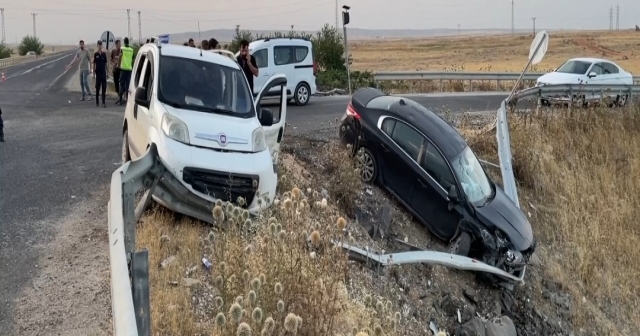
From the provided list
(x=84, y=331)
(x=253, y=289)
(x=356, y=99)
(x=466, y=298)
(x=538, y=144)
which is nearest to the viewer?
(x=253, y=289)

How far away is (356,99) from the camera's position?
11.8 m

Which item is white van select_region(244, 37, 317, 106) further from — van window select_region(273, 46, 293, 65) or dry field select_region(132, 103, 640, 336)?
dry field select_region(132, 103, 640, 336)

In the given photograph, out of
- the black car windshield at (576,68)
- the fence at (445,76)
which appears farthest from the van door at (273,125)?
the fence at (445,76)

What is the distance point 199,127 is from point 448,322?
4.36 m

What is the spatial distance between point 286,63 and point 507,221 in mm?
11522

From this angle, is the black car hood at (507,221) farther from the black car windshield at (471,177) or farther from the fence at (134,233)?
the fence at (134,233)

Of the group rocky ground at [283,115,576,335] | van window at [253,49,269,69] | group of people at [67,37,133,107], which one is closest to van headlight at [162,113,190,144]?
rocky ground at [283,115,576,335]

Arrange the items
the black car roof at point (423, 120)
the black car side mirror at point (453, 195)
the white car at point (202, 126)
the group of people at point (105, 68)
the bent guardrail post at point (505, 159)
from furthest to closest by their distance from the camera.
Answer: the group of people at point (105, 68) < the bent guardrail post at point (505, 159) < the black car roof at point (423, 120) < the black car side mirror at point (453, 195) < the white car at point (202, 126)

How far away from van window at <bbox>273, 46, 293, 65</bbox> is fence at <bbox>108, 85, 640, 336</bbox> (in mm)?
8241

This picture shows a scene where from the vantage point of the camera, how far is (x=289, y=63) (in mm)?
20156

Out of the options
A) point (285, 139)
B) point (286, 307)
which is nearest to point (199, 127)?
point (286, 307)

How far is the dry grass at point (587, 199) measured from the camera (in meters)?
11.4

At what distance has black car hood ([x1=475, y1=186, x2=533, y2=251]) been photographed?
9.98 m

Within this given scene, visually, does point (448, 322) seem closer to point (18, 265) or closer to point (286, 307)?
point (286, 307)
